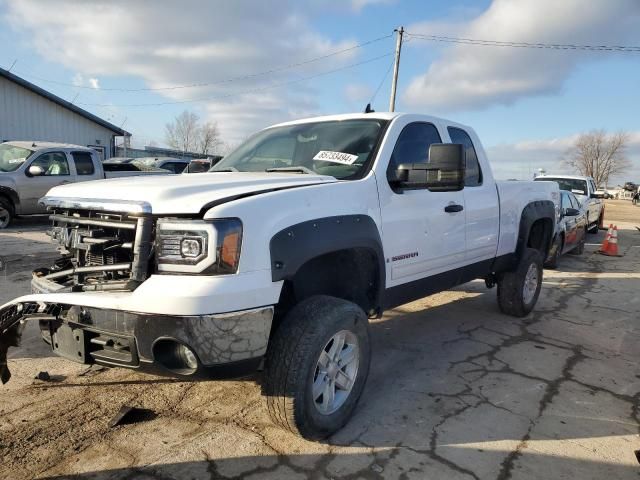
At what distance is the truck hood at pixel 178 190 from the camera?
2.39 meters

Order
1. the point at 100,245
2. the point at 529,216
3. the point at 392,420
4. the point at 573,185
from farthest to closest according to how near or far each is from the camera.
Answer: the point at 573,185
the point at 529,216
the point at 392,420
the point at 100,245

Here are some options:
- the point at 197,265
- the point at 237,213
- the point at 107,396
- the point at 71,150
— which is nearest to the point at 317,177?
the point at 237,213

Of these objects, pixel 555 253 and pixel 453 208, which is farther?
pixel 555 253

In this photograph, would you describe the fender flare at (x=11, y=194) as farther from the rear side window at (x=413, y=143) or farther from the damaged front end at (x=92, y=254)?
the rear side window at (x=413, y=143)

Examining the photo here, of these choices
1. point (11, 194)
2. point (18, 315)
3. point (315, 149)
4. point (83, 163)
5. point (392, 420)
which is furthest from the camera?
point (83, 163)

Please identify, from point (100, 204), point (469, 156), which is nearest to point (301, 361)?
point (100, 204)

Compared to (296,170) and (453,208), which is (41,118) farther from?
(453,208)

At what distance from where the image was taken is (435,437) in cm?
296

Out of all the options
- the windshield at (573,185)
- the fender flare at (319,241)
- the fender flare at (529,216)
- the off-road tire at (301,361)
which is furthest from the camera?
the windshield at (573,185)

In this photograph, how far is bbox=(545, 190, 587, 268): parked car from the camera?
354 inches

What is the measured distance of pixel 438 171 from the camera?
332 cm

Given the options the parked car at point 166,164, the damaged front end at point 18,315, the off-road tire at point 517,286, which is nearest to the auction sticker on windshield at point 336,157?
the damaged front end at point 18,315

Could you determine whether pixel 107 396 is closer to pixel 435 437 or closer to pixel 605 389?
pixel 435 437

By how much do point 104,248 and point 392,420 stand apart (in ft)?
6.72
